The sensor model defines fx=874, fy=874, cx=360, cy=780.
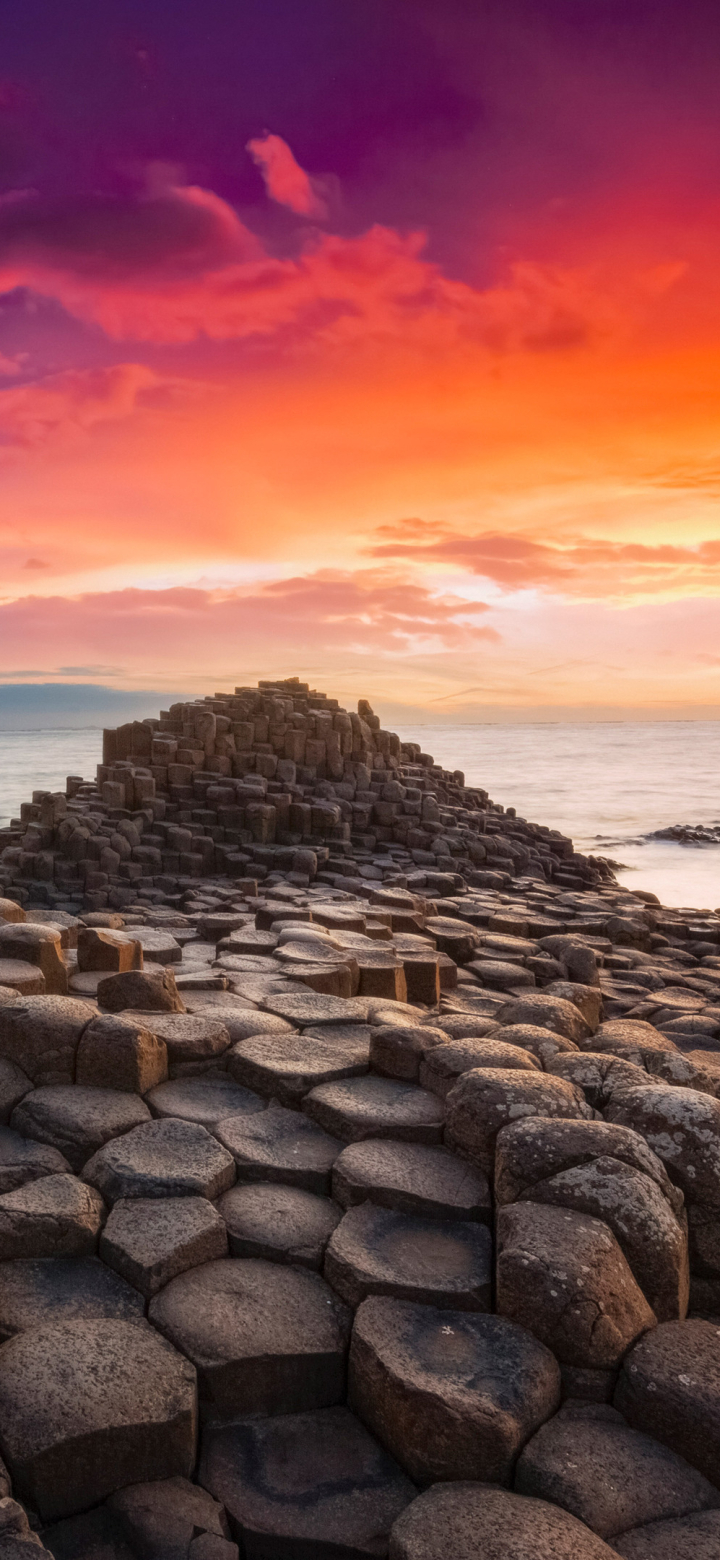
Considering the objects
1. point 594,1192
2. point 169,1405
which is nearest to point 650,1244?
point 594,1192

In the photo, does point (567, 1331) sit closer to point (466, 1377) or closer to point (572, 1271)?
point (572, 1271)

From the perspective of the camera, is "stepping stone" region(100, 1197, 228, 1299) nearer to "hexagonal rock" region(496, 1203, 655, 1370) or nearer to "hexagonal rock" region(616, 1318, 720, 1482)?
"hexagonal rock" region(496, 1203, 655, 1370)

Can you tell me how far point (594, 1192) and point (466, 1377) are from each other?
76cm

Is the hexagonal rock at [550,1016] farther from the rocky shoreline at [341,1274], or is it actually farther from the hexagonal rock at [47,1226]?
the hexagonal rock at [47,1226]

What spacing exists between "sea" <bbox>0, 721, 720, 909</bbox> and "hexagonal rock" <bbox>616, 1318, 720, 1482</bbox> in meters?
20.6

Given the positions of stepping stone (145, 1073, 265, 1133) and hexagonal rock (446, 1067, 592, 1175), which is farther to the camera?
stepping stone (145, 1073, 265, 1133)

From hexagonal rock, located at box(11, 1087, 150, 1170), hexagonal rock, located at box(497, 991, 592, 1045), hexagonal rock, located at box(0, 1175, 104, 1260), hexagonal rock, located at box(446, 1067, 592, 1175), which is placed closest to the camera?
hexagonal rock, located at box(0, 1175, 104, 1260)

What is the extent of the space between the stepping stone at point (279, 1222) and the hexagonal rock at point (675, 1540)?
1.19 meters

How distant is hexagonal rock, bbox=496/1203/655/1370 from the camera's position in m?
2.66

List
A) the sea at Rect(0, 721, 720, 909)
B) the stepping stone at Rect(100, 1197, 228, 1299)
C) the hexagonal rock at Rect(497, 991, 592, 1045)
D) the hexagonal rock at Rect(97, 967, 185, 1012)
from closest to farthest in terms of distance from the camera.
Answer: the stepping stone at Rect(100, 1197, 228, 1299), the hexagonal rock at Rect(97, 967, 185, 1012), the hexagonal rock at Rect(497, 991, 592, 1045), the sea at Rect(0, 721, 720, 909)

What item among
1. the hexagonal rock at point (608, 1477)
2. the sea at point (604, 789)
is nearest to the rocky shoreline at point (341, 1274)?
the hexagonal rock at point (608, 1477)

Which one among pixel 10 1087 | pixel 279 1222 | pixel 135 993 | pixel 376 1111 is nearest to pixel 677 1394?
pixel 279 1222

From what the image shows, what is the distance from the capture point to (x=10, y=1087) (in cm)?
381

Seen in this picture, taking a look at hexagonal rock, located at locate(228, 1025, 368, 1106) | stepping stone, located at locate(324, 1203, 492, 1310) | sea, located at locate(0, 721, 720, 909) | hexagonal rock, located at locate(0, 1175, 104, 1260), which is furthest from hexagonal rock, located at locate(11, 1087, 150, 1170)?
sea, located at locate(0, 721, 720, 909)
